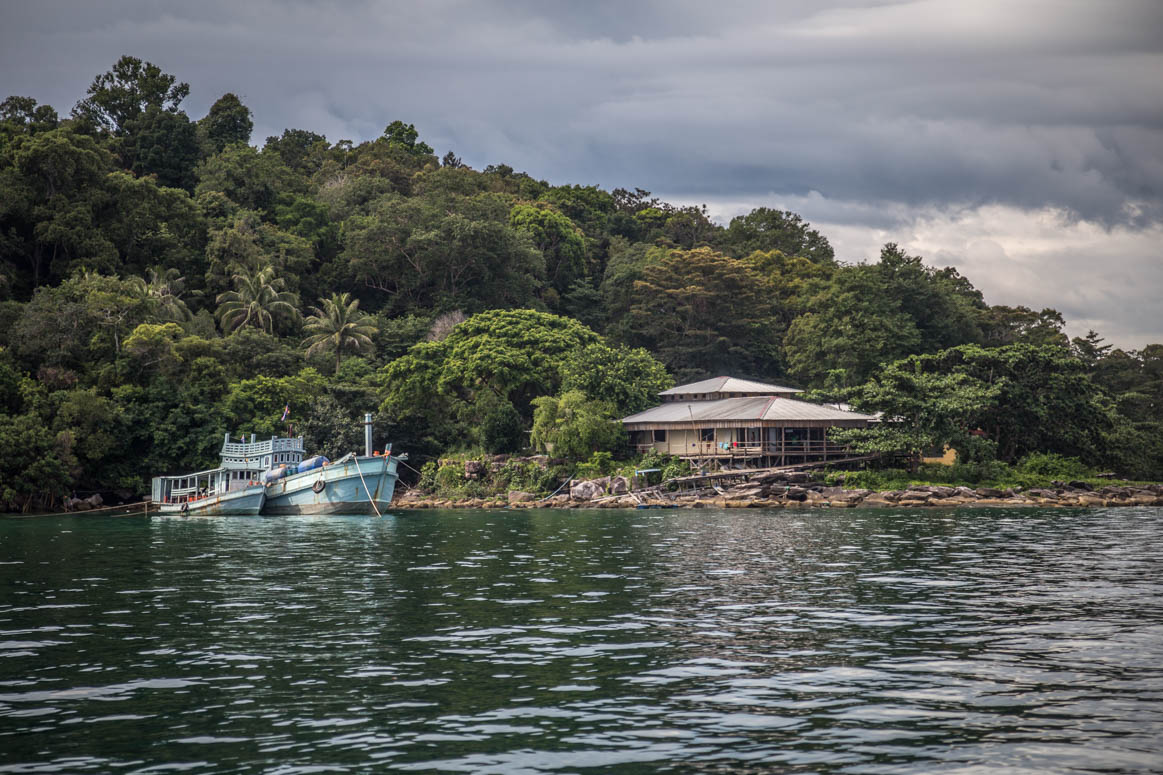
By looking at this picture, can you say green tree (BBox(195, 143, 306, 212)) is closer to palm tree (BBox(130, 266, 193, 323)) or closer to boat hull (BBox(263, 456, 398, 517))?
palm tree (BBox(130, 266, 193, 323))

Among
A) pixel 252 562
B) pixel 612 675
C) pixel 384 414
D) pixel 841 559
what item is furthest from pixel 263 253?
pixel 612 675

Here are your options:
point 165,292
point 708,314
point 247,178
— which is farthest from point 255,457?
point 247,178

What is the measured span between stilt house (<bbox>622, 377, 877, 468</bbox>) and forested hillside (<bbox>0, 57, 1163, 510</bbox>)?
253 centimetres

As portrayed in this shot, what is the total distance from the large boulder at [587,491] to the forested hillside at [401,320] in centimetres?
312

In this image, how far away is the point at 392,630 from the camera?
16.0 meters

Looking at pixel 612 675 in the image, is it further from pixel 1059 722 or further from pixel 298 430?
pixel 298 430

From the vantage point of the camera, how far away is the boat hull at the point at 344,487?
49.3 metres

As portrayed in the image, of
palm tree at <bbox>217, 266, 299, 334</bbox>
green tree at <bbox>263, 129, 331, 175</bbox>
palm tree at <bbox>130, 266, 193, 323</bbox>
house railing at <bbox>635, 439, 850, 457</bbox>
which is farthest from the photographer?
green tree at <bbox>263, 129, 331, 175</bbox>

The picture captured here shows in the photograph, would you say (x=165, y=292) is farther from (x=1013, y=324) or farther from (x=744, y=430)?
(x=1013, y=324)

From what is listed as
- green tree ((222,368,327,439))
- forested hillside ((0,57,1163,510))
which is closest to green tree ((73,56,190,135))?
forested hillside ((0,57,1163,510))

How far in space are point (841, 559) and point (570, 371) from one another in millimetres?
37984

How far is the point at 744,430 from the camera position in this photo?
5956cm

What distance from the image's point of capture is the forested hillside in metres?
56.2

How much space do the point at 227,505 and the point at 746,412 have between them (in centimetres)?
2929
